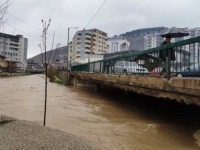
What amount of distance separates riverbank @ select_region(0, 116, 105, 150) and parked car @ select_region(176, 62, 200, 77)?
2660 millimetres

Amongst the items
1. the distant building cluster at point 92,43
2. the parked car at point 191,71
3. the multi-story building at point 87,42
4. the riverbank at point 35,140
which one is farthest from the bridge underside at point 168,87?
the multi-story building at point 87,42

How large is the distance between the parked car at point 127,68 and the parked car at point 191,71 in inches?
81.2

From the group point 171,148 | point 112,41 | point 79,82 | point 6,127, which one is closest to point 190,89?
point 171,148

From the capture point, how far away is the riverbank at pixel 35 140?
4070 mm

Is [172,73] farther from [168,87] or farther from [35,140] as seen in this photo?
[35,140]

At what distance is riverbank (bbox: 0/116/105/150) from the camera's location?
13.4 ft

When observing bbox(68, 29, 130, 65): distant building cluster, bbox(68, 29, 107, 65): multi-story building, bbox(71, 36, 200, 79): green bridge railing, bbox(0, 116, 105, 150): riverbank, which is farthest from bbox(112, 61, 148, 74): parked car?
bbox(68, 29, 107, 65): multi-story building

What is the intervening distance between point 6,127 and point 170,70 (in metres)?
4.33

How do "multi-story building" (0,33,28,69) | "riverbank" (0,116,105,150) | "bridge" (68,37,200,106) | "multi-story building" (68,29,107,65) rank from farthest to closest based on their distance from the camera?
1. "multi-story building" (0,33,28,69)
2. "multi-story building" (68,29,107,65)
3. "bridge" (68,37,200,106)
4. "riverbank" (0,116,105,150)

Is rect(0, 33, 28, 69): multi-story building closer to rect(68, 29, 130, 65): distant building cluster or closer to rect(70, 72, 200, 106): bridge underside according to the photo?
rect(68, 29, 130, 65): distant building cluster

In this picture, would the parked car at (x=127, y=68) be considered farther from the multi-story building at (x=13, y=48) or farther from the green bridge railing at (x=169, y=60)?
the multi-story building at (x=13, y=48)

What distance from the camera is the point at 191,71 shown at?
5414 mm

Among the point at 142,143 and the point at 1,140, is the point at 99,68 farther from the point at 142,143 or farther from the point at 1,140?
the point at 1,140

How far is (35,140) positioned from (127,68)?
5.83m
